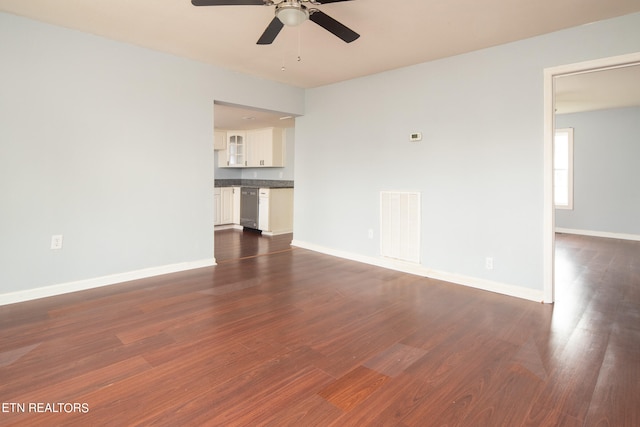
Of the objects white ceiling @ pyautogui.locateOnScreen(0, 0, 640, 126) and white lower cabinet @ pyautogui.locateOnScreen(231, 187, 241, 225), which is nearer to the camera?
→ white ceiling @ pyautogui.locateOnScreen(0, 0, 640, 126)

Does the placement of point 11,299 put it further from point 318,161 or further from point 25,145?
point 318,161

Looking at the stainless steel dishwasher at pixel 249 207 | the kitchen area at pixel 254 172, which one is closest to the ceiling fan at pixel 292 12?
the kitchen area at pixel 254 172

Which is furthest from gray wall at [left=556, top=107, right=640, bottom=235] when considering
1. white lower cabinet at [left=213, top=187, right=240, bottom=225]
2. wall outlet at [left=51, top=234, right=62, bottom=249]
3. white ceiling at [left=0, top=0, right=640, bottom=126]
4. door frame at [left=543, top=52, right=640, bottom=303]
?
A: wall outlet at [left=51, top=234, right=62, bottom=249]

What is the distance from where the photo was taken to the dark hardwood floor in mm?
1668

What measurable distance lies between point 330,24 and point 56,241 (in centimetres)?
303

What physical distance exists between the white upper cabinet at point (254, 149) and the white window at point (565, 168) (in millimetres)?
5699

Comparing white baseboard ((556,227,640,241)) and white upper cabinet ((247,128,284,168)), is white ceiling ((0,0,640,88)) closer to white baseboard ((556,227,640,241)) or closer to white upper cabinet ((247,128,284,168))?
white upper cabinet ((247,128,284,168))

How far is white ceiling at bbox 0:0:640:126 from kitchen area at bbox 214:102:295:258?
2.38 meters

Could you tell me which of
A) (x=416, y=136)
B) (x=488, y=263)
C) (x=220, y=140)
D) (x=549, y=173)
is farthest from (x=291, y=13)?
(x=220, y=140)

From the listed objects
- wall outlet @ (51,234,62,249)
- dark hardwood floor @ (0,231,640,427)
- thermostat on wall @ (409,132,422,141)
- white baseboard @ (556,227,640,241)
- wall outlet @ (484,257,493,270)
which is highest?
thermostat on wall @ (409,132,422,141)

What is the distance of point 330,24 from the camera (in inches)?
94.9

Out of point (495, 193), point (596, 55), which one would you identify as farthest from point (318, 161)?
point (596, 55)

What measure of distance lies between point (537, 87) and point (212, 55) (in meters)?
3.25

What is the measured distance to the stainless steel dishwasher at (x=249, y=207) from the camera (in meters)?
6.97
